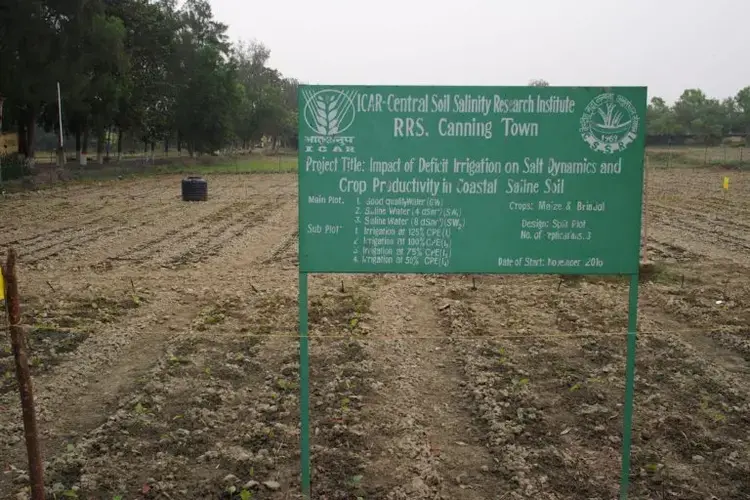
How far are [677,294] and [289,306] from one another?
5.11m

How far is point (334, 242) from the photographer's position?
354 centimetres

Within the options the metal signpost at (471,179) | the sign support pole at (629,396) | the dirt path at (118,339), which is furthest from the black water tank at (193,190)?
the sign support pole at (629,396)

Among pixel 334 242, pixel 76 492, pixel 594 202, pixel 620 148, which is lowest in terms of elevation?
pixel 76 492

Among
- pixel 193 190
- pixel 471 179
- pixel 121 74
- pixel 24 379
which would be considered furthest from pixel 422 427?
pixel 121 74

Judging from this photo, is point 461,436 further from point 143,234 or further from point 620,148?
point 143,234

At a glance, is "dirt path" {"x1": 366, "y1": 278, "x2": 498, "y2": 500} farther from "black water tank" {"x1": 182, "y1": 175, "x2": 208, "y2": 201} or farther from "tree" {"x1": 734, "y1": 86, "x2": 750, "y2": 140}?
"tree" {"x1": 734, "y1": 86, "x2": 750, "y2": 140}

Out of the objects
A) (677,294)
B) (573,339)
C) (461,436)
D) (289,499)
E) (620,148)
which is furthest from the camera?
(677,294)

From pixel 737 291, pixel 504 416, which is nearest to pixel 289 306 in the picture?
pixel 504 416

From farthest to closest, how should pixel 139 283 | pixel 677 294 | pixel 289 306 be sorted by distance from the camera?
pixel 139 283
pixel 677 294
pixel 289 306

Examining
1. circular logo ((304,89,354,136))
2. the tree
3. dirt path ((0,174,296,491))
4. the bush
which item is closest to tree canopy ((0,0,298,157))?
the bush

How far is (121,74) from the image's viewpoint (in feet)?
110

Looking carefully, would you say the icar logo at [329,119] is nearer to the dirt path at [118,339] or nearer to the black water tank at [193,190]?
the dirt path at [118,339]

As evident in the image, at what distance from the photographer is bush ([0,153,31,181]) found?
26375 millimetres

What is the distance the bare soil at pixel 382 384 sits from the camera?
4.14 meters
